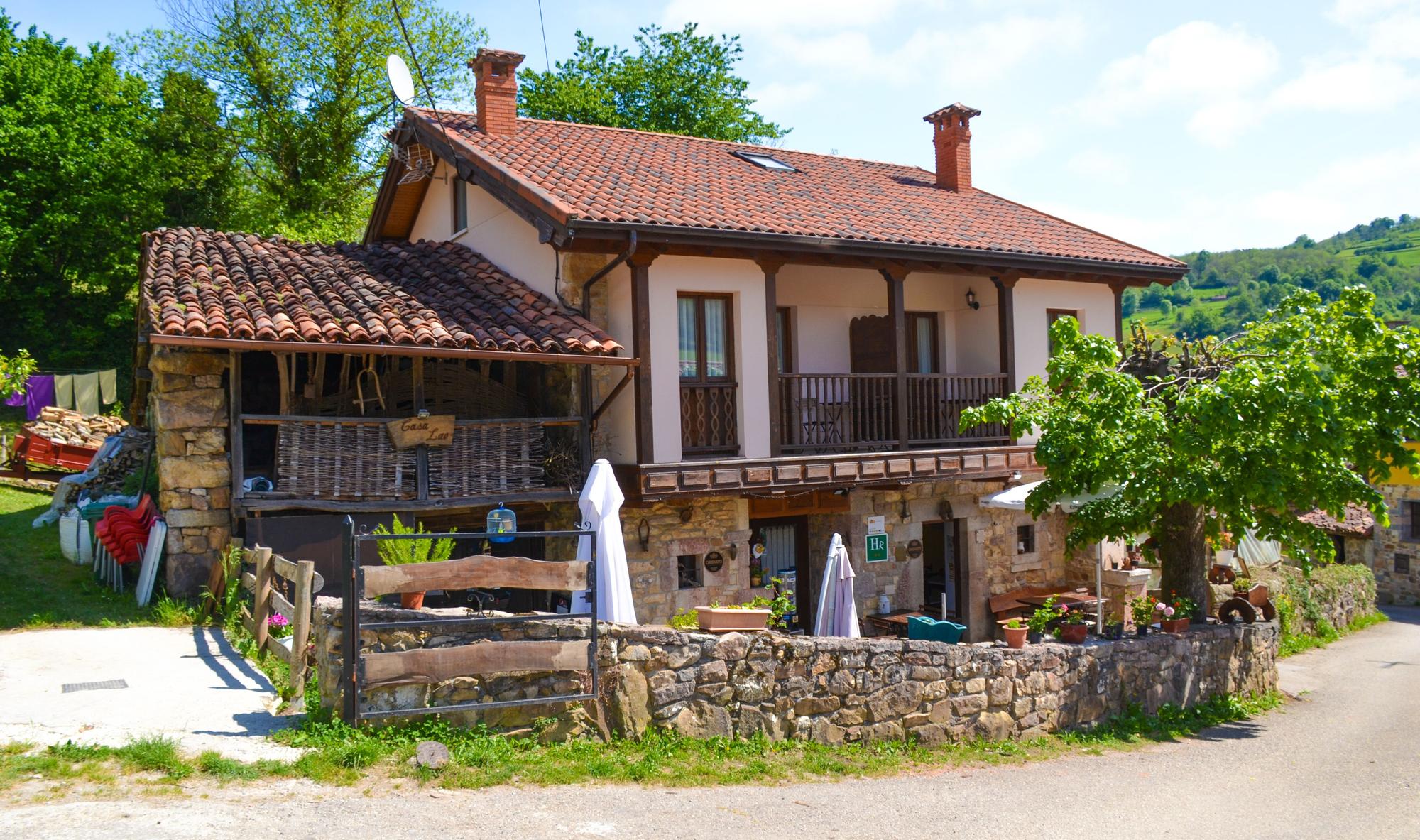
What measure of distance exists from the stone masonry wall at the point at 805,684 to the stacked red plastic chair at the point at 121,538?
16.9ft

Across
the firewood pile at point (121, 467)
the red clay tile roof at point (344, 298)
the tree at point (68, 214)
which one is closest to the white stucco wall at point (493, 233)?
the red clay tile roof at point (344, 298)

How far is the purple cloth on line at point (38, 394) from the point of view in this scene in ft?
74.9

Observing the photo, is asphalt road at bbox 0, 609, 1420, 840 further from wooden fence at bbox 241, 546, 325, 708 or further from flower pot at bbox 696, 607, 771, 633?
wooden fence at bbox 241, 546, 325, 708

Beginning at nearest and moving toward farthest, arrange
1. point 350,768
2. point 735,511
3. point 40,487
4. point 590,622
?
1. point 350,768
2. point 590,622
3. point 735,511
4. point 40,487

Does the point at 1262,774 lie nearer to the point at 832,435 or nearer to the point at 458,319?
the point at 832,435

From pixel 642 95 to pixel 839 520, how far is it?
61.1ft

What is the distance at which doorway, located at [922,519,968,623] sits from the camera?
14797mm

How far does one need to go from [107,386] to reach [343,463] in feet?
56.8

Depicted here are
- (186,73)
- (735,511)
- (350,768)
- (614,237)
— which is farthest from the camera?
(186,73)

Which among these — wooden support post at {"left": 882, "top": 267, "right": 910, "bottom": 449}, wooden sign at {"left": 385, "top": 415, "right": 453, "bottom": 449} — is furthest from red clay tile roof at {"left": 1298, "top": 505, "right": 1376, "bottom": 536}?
wooden sign at {"left": 385, "top": 415, "right": 453, "bottom": 449}

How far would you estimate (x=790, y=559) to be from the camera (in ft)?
45.6

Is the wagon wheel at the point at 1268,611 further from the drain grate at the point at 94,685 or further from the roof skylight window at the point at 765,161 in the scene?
the drain grate at the point at 94,685

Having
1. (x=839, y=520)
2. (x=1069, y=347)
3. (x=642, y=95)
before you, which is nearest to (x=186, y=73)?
(x=642, y=95)

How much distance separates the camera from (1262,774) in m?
9.06
